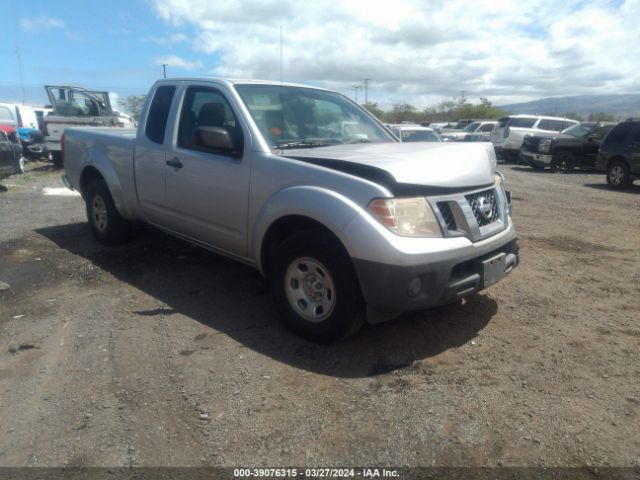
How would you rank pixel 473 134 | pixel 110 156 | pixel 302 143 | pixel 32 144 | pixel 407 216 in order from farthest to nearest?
pixel 473 134 → pixel 32 144 → pixel 110 156 → pixel 302 143 → pixel 407 216

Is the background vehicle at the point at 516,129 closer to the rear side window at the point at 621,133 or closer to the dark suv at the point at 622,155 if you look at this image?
the rear side window at the point at 621,133

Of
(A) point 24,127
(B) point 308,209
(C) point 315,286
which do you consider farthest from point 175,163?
(A) point 24,127

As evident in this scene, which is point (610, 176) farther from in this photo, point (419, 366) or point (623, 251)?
point (419, 366)

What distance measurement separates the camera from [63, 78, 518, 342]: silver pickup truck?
10.6ft

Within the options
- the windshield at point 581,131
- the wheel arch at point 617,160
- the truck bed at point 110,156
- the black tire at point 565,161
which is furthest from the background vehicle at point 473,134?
the truck bed at point 110,156

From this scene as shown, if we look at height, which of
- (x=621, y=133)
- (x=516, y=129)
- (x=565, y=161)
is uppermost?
(x=621, y=133)

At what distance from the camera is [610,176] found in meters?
13.2

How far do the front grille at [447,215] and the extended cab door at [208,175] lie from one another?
4.93 ft

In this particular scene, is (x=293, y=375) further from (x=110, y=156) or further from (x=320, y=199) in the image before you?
(x=110, y=156)

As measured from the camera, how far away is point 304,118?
14.6ft

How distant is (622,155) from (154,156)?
1219 centimetres

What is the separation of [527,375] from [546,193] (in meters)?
9.43

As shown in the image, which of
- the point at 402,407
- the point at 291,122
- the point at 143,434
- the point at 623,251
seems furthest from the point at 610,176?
Result: the point at 143,434

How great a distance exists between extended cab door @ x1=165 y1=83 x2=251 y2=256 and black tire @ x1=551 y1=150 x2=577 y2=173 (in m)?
15.8
